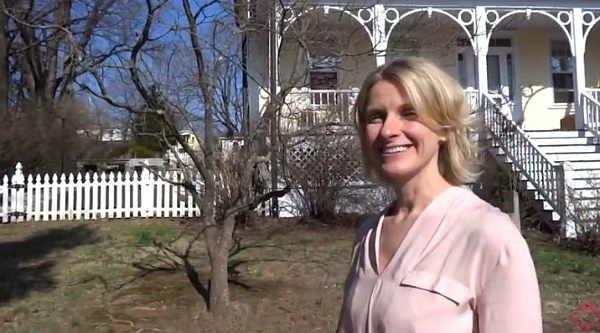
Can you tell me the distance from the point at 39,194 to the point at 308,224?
6107 mm

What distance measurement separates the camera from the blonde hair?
1711 millimetres

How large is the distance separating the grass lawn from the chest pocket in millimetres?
4995

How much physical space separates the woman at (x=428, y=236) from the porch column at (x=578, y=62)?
1408 centimetres

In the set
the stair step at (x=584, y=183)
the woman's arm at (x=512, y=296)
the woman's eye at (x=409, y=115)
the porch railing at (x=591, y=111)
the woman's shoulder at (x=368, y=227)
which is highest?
the porch railing at (x=591, y=111)

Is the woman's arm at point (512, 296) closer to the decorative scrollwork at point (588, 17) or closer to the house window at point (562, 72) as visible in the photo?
the decorative scrollwork at point (588, 17)

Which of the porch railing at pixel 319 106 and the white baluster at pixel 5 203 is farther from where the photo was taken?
the white baluster at pixel 5 203

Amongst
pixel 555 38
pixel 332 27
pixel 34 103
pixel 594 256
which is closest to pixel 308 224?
pixel 332 27

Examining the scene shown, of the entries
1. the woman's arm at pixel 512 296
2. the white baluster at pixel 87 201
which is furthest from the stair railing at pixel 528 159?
the woman's arm at pixel 512 296

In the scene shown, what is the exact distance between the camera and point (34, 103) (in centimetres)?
2444

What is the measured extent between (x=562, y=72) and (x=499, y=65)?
1.74 meters

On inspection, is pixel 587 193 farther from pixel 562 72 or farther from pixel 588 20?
pixel 562 72

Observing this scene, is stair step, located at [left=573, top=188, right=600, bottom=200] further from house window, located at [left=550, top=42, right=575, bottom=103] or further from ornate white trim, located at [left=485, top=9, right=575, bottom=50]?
house window, located at [left=550, top=42, right=575, bottom=103]

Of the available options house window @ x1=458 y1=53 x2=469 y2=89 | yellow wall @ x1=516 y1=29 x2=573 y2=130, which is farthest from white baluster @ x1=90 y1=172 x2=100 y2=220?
yellow wall @ x1=516 y1=29 x2=573 y2=130

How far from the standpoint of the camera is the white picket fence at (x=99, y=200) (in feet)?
45.8
